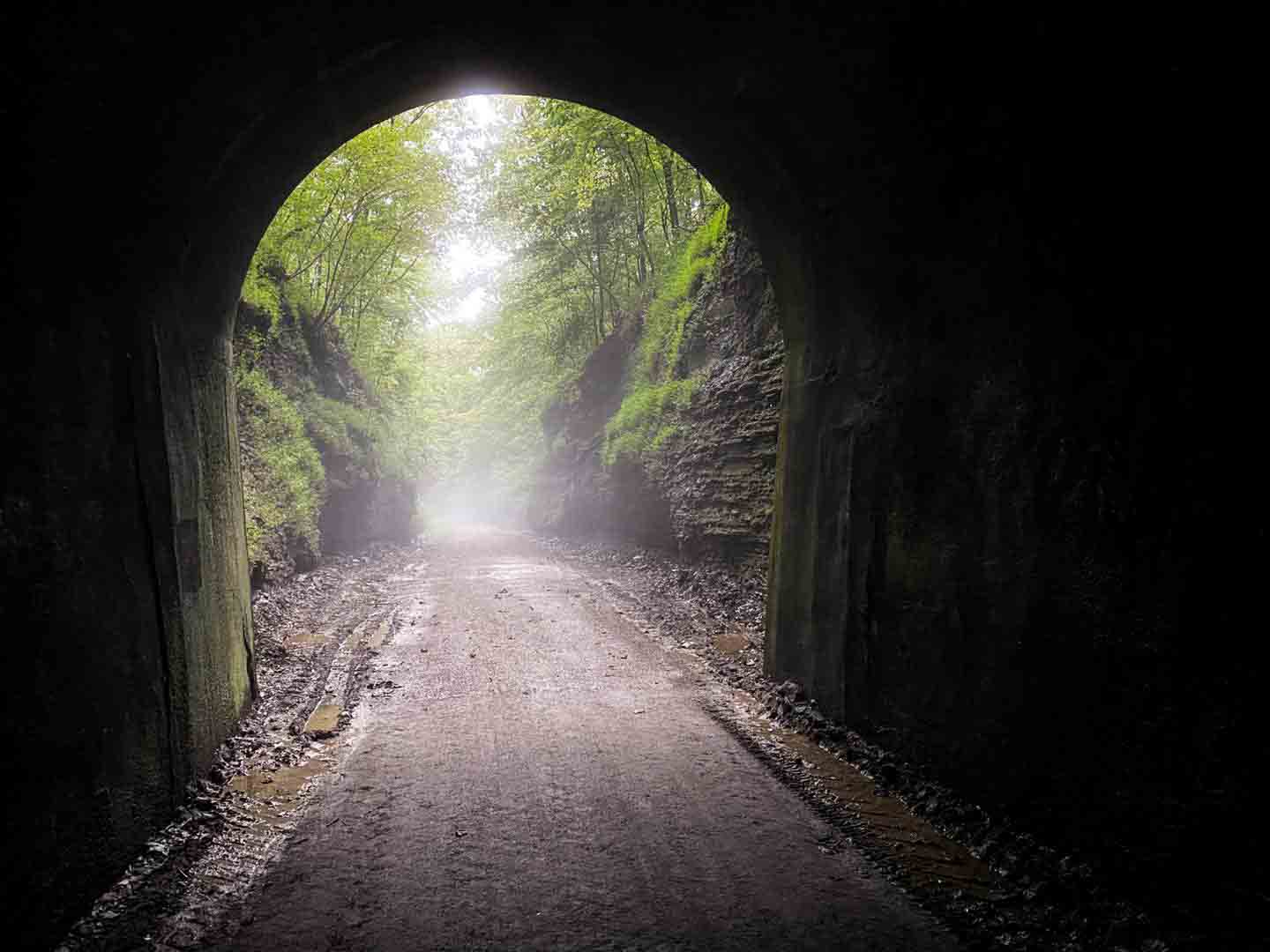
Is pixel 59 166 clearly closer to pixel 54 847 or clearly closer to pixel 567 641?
pixel 54 847

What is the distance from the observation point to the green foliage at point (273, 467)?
971 centimetres

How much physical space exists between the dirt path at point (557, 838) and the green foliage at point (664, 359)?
7.11 metres

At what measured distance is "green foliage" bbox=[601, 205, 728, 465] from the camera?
12453 mm

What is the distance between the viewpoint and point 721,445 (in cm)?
1030

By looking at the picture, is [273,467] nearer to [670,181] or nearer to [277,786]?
[277,786]

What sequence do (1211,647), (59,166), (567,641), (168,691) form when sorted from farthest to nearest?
(567,641)
(168,691)
(59,166)
(1211,647)

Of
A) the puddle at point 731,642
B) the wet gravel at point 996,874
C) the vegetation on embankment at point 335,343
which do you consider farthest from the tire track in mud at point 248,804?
the puddle at point 731,642

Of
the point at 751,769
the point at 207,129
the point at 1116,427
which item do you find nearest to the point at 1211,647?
the point at 1116,427

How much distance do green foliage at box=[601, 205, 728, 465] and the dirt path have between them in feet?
23.3

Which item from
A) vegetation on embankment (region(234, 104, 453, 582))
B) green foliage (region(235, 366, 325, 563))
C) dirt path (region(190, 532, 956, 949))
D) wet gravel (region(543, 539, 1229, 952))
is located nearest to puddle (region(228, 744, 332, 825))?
dirt path (region(190, 532, 956, 949))

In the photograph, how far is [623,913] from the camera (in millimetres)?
3100

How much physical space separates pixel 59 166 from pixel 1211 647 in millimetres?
4758

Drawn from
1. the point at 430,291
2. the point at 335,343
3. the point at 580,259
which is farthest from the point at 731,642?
the point at 430,291

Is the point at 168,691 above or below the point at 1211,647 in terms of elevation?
below
